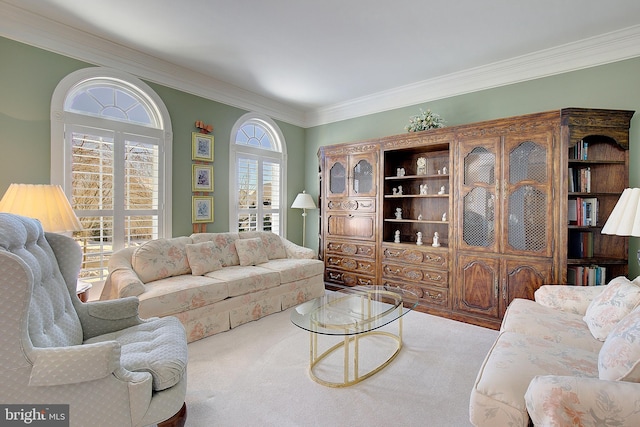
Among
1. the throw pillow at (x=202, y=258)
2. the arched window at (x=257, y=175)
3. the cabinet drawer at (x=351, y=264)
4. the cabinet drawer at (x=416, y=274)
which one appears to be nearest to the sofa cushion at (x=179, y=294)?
the throw pillow at (x=202, y=258)

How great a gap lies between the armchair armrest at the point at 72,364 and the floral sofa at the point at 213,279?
1.35 m

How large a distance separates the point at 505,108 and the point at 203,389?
4.13 m

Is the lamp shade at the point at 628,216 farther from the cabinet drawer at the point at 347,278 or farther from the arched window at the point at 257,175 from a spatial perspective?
the arched window at the point at 257,175

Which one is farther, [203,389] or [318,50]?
[318,50]

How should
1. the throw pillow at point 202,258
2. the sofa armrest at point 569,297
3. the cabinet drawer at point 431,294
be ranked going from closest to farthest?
1. the sofa armrest at point 569,297
2. the throw pillow at point 202,258
3. the cabinet drawer at point 431,294

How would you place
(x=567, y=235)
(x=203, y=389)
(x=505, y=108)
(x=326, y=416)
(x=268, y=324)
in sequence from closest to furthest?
(x=326, y=416) < (x=203, y=389) < (x=567, y=235) < (x=268, y=324) < (x=505, y=108)

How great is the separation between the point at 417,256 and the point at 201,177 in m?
2.99

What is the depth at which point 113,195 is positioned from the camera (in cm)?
327

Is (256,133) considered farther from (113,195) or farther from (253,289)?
(253,289)

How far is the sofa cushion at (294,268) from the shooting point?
11.8 feet

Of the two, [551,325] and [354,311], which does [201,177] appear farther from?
[551,325]

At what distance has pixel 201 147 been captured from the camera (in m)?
4.01

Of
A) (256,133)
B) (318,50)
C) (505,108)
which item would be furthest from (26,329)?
(505,108)

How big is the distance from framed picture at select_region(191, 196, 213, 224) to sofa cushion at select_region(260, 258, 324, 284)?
1058 millimetres
